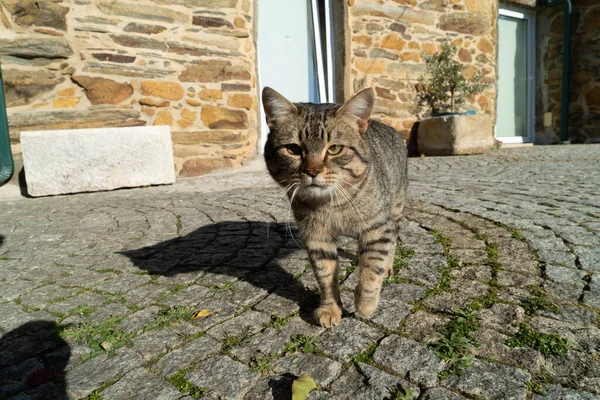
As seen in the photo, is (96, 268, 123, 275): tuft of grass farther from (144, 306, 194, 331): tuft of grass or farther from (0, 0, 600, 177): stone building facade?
(0, 0, 600, 177): stone building facade

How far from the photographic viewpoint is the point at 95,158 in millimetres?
5691

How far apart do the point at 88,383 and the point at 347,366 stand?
1202mm

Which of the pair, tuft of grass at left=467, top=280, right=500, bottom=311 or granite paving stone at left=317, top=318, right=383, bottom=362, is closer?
granite paving stone at left=317, top=318, right=383, bottom=362

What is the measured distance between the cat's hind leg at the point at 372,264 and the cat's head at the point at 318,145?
31 cm

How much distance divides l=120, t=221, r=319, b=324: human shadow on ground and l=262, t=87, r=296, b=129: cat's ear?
113 centimetres

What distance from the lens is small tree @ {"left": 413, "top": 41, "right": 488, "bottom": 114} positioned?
8.69 meters

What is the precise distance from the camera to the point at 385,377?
5.11ft

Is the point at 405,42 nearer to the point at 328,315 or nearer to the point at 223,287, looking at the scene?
the point at 223,287

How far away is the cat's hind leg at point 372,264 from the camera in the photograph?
6.72 ft

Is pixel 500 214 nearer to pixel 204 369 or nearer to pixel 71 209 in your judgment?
pixel 204 369

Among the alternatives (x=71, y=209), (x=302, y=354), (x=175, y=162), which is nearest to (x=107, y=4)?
(x=175, y=162)

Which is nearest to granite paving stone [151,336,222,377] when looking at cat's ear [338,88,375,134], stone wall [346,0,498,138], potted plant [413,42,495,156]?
cat's ear [338,88,375,134]

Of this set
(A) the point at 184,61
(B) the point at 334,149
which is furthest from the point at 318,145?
(A) the point at 184,61

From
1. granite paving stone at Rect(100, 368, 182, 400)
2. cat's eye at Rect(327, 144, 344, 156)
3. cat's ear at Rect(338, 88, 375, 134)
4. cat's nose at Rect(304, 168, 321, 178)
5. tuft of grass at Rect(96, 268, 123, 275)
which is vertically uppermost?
cat's ear at Rect(338, 88, 375, 134)
